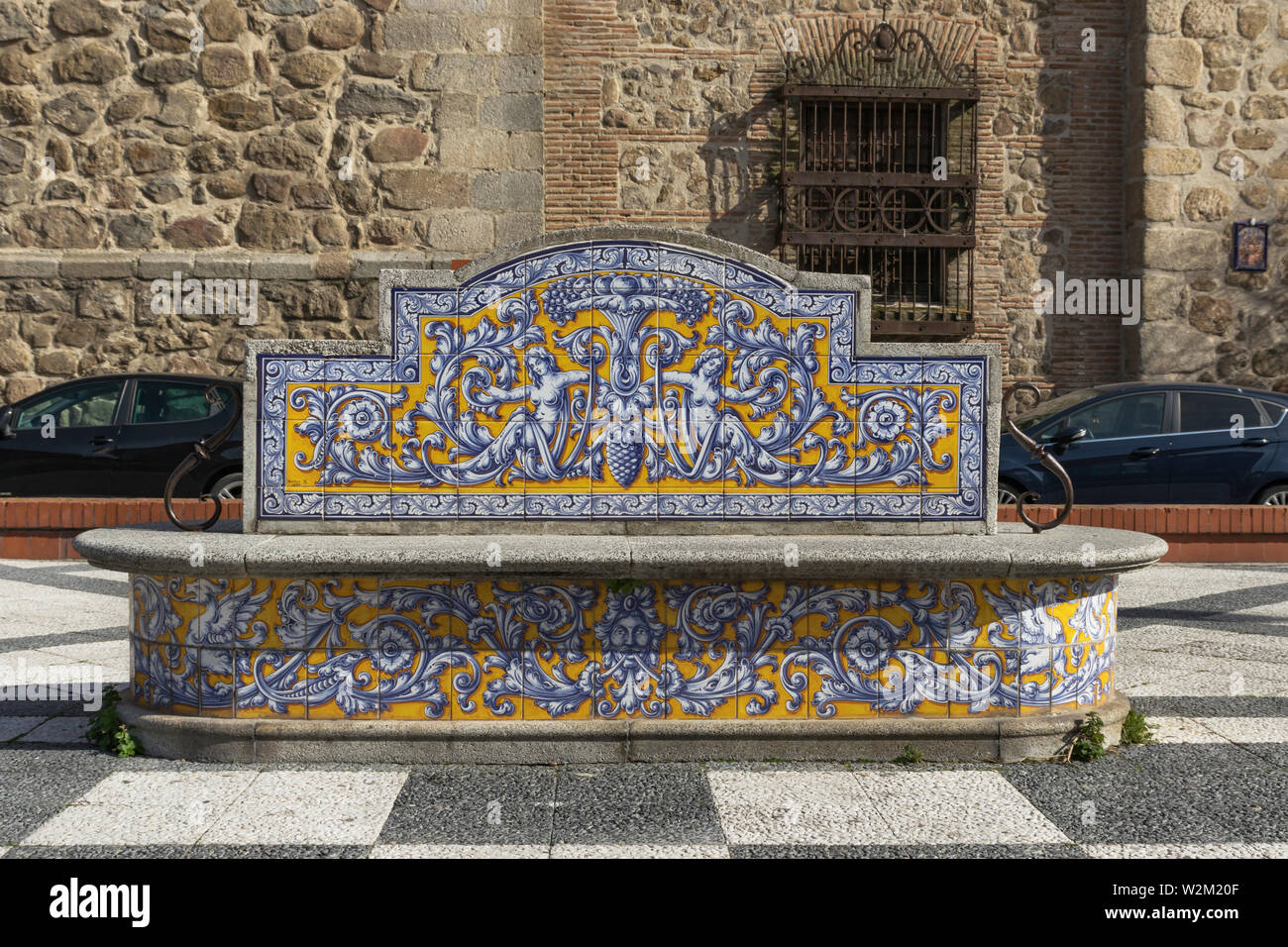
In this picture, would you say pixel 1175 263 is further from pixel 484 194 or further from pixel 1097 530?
pixel 1097 530

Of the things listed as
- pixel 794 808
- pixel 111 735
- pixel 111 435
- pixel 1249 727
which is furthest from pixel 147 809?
pixel 111 435

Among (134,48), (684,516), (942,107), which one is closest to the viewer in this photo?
(684,516)

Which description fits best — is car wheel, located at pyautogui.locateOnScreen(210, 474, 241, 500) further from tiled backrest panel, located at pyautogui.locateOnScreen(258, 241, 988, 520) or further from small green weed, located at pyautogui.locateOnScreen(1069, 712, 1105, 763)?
small green weed, located at pyautogui.locateOnScreen(1069, 712, 1105, 763)

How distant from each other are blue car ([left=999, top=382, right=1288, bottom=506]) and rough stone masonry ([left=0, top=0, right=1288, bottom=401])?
326 centimetres

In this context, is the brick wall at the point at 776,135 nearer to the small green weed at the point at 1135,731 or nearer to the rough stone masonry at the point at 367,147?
the rough stone masonry at the point at 367,147

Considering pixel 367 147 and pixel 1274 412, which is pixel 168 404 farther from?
pixel 1274 412

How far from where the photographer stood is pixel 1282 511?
9531 mm

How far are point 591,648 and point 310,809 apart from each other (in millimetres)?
1037

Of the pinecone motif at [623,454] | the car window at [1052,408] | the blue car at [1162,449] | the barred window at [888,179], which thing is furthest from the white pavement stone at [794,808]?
the barred window at [888,179]

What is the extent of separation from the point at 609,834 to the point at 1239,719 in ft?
8.93

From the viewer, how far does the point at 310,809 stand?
361 cm

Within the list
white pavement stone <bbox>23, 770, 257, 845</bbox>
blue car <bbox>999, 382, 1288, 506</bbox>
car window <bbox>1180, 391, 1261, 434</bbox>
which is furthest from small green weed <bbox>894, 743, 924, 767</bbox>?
car window <bbox>1180, 391, 1261, 434</bbox>

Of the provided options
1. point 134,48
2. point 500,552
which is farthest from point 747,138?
point 500,552

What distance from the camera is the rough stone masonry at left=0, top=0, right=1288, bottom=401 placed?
1284 centimetres
